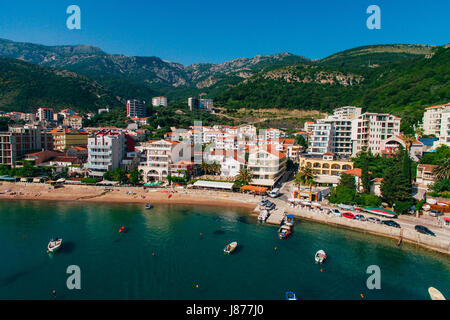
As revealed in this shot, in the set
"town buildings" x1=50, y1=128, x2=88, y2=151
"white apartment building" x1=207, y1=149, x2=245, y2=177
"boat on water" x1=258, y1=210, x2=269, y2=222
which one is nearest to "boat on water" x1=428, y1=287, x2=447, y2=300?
"boat on water" x1=258, y1=210, x2=269, y2=222

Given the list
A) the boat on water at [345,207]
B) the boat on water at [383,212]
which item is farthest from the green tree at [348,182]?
the boat on water at [383,212]

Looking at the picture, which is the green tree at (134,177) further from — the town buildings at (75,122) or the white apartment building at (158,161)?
the town buildings at (75,122)

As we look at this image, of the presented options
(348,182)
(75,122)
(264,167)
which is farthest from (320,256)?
(75,122)

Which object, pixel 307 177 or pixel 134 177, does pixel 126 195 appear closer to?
pixel 134 177

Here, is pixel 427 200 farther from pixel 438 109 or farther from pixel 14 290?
pixel 14 290

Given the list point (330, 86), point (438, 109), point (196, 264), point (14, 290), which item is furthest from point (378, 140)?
point (330, 86)

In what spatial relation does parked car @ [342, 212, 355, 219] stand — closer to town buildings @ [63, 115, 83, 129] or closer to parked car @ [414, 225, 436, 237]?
parked car @ [414, 225, 436, 237]
